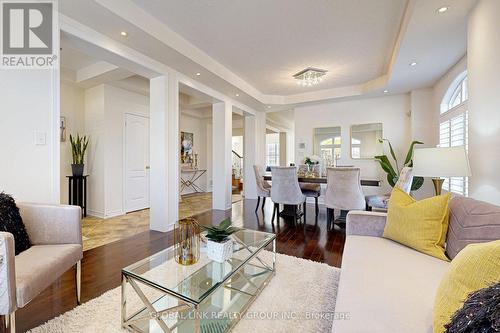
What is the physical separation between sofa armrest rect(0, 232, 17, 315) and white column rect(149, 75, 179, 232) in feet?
7.18

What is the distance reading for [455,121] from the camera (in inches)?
133

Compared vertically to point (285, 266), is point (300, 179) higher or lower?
higher

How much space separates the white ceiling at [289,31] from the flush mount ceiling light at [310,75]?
117mm

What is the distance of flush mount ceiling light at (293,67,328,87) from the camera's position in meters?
4.04

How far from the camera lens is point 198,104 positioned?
231 inches

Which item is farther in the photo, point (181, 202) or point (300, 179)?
point (181, 202)

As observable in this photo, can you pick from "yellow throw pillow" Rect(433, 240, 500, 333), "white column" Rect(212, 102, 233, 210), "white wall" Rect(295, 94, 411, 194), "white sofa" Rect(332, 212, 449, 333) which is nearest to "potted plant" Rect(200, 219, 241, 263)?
"white sofa" Rect(332, 212, 449, 333)

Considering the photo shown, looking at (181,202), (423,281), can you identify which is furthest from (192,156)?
(423,281)

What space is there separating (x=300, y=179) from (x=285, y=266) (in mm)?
1953

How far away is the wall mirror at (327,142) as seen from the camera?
219 inches

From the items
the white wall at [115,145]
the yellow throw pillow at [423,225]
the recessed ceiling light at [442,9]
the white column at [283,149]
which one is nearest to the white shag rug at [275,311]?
the yellow throw pillow at [423,225]

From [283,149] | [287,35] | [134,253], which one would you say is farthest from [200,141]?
[134,253]

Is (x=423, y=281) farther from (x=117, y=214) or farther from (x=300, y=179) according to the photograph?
(x=117, y=214)

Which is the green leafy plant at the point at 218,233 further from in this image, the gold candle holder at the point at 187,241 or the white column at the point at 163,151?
the white column at the point at 163,151
